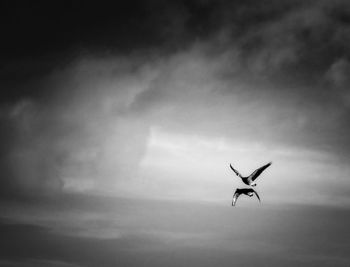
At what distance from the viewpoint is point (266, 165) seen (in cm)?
1697

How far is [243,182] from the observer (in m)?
17.8

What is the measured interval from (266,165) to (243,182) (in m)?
1.38
